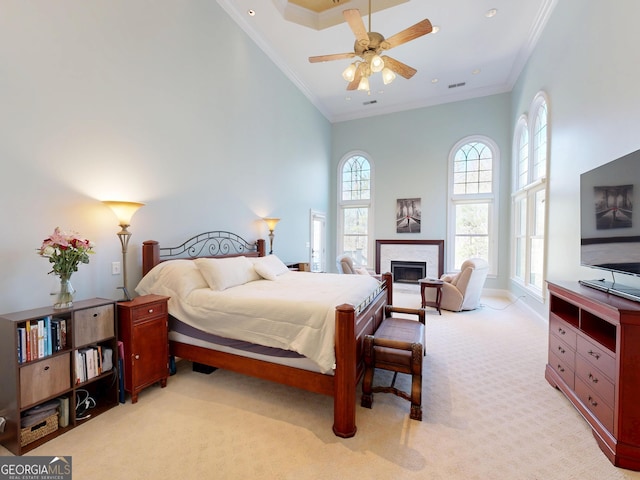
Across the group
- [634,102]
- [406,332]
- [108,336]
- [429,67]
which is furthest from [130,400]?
[429,67]

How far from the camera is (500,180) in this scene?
6.38m

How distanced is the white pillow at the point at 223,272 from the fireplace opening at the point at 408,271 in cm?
477

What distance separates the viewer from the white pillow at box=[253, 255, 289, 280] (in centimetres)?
347

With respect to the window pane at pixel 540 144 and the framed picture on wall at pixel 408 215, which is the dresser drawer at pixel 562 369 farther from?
the framed picture on wall at pixel 408 215

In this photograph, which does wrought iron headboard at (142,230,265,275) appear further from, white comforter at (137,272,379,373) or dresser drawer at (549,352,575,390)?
dresser drawer at (549,352,575,390)

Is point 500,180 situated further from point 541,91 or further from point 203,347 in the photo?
point 203,347

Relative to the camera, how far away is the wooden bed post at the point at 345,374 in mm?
1883

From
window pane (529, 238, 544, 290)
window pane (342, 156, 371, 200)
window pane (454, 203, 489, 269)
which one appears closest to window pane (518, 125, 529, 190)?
window pane (454, 203, 489, 269)

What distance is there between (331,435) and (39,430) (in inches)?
77.6

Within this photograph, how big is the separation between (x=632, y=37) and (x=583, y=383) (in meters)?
2.91

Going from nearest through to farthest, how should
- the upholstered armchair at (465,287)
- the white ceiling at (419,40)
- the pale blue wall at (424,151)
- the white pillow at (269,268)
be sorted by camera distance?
the white pillow at (269,268)
the white ceiling at (419,40)
the upholstered armchair at (465,287)
the pale blue wall at (424,151)

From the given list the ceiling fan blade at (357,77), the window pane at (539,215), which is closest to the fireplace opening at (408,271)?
the window pane at (539,215)

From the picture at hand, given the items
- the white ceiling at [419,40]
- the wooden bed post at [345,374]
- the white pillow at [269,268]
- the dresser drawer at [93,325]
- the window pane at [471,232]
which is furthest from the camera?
the window pane at [471,232]

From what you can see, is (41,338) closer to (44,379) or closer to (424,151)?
(44,379)
